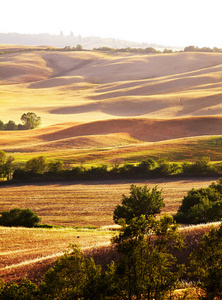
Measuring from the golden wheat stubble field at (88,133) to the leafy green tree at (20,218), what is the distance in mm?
1877

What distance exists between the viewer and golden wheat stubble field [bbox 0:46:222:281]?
1139 inches

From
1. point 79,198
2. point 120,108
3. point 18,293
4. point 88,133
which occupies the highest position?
point 120,108

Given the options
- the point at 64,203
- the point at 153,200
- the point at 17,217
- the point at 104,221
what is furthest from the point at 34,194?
the point at 153,200

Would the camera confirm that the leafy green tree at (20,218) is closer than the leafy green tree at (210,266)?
No

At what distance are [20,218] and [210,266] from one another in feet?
93.4

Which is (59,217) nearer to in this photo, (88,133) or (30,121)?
(88,133)

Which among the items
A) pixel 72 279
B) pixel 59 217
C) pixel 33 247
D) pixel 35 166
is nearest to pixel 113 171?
pixel 35 166

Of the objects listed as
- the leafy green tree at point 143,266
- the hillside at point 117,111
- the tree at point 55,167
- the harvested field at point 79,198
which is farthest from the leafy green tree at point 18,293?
the hillside at point 117,111

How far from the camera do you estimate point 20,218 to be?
127 feet

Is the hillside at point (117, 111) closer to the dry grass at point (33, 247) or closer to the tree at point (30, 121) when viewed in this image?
the tree at point (30, 121)

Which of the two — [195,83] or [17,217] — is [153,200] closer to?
[17,217]

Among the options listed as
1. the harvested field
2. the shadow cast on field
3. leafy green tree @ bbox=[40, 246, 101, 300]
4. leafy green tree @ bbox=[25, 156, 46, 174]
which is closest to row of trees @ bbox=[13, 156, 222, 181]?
leafy green tree @ bbox=[25, 156, 46, 174]

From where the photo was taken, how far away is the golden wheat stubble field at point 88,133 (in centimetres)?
2892

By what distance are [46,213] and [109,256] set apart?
22595mm
